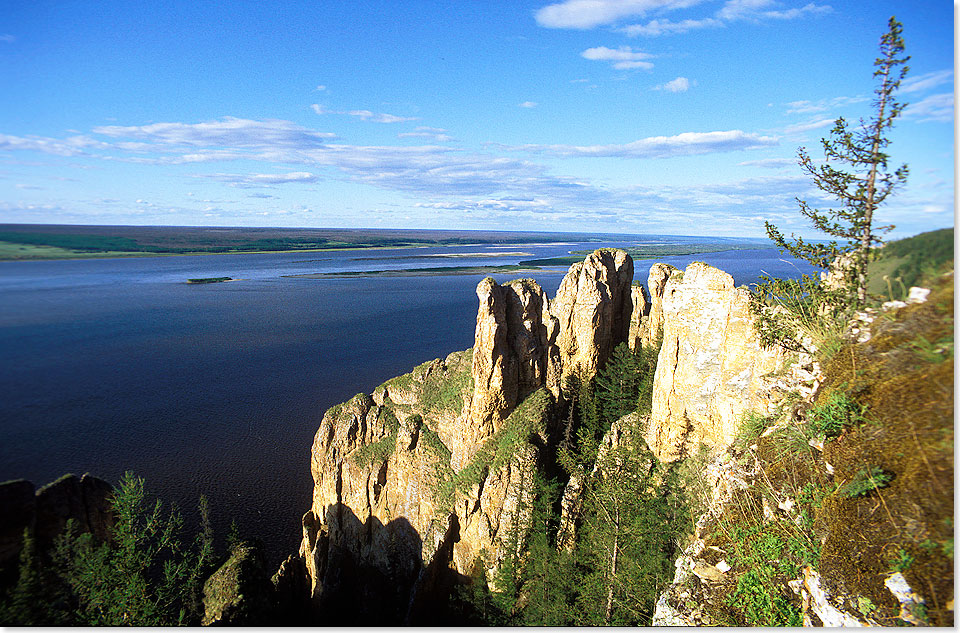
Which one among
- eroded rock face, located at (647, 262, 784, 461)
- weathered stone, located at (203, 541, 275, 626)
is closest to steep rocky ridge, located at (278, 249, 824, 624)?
eroded rock face, located at (647, 262, 784, 461)

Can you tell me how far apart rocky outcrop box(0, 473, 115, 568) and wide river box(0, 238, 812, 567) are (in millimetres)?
688

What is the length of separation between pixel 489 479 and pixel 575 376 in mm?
6869

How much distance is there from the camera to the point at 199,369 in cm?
5872

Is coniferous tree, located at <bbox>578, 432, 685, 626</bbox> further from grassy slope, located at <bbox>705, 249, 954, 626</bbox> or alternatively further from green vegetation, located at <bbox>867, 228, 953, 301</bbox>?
green vegetation, located at <bbox>867, 228, 953, 301</bbox>

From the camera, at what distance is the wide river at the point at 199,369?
24.9 ft

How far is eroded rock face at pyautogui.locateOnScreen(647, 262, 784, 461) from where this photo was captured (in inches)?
554

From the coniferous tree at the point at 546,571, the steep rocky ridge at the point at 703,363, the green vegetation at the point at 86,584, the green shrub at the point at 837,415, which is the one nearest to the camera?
the green shrub at the point at 837,415

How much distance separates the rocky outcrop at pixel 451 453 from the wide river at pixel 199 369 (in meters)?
7.56

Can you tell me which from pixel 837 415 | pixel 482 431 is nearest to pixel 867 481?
pixel 837 415

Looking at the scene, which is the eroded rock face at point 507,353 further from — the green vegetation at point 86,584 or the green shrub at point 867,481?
the green shrub at point 867,481

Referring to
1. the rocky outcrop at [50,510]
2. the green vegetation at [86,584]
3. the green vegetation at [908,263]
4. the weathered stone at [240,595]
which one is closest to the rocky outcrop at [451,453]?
the weathered stone at [240,595]

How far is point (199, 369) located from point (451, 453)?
48.6m

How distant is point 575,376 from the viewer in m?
23.5

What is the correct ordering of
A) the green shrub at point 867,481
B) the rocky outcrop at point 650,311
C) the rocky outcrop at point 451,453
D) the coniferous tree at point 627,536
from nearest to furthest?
the green shrub at point 867,481 → the coniferous tree at point 627,536 → the rocky outcrop at point 451,453 → the rocky outcrop at point 650,311
